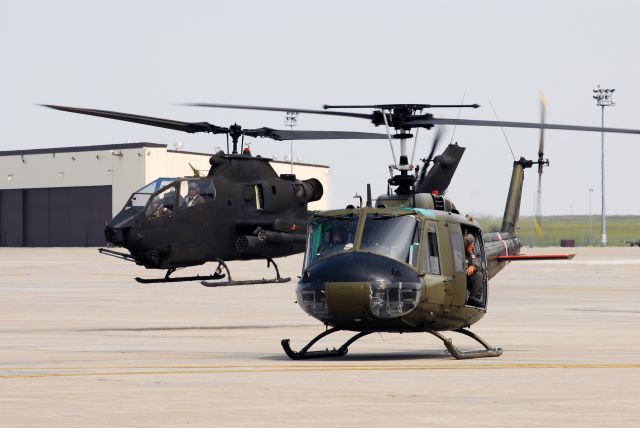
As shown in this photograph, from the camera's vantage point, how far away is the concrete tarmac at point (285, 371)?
12.8 m

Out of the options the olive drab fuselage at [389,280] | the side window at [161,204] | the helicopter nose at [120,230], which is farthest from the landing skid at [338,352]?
the side window at [161,204]

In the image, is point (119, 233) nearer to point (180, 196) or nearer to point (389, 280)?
point (180, 196)

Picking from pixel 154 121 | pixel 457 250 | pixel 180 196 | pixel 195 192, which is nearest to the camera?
pixel 457 250

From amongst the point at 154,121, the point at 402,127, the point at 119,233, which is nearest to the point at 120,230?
the point at 119,233

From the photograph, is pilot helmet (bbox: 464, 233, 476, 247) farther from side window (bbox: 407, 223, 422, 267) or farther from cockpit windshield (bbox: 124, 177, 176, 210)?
cockpit windshield (bbox: 124, 177, 176, 210)

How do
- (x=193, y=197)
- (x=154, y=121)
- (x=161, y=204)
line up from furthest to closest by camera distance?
(x=193, y=197) < (x=161, y=204) < (x=154, y=121)

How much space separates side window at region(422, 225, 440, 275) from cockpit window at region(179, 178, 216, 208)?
44.7 ft

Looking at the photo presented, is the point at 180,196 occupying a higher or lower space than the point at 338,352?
higher

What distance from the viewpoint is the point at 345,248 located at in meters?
19.8

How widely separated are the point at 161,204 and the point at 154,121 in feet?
13.3

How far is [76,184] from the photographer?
426ft

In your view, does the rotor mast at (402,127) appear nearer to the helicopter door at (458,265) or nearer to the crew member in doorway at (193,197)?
the helicopter door at (458,265)

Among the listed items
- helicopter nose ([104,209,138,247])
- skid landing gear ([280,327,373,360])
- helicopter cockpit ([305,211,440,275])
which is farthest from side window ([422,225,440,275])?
helicopter nose ([104,209,138,247])

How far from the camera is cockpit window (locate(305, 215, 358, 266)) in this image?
784 inches
